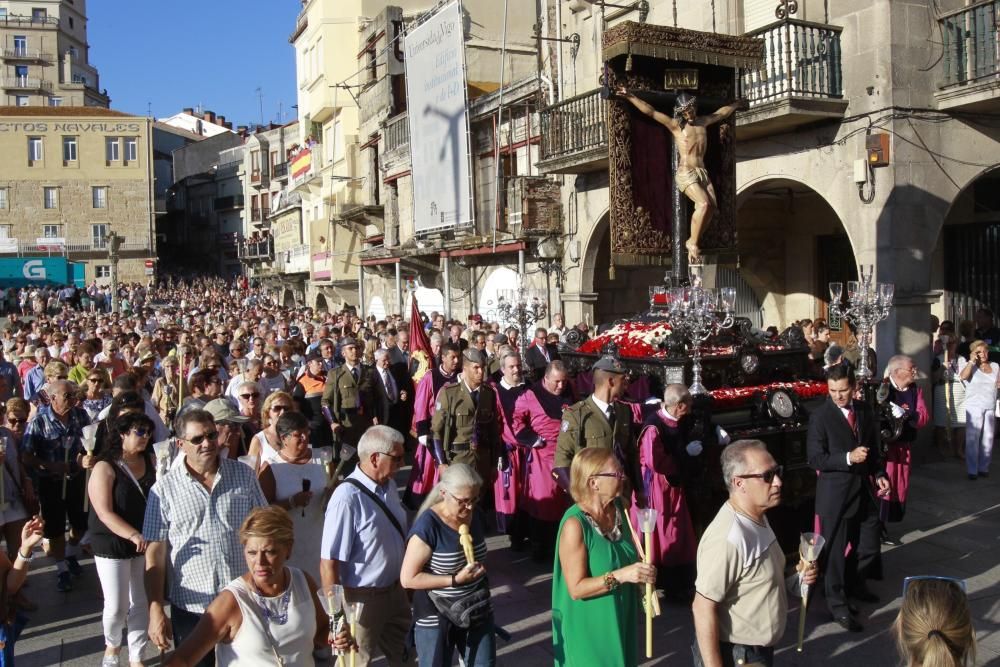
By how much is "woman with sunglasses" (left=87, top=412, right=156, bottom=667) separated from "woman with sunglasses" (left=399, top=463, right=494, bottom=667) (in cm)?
163

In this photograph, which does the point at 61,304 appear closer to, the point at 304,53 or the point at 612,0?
the point at 304,53

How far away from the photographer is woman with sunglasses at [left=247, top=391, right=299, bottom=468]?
17.0 ft

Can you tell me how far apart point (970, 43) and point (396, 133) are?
18321 mm

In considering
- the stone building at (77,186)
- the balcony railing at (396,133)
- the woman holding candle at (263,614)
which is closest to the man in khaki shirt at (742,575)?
the woman holding candle at (263,614)

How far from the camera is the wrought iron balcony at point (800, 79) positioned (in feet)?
36.7

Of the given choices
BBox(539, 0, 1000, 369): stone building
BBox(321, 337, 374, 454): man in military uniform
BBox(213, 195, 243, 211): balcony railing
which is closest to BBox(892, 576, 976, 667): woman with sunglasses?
BBox(321, 337, 374, 454): man in military uniform

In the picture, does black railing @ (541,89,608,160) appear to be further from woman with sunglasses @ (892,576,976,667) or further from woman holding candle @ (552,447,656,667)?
woman with sunglasses @ (892,576,976,667)

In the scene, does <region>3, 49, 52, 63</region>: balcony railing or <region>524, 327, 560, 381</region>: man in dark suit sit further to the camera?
<region>3, 49, 52, 63</region>: balcony railing

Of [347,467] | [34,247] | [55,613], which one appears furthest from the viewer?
[34,247]

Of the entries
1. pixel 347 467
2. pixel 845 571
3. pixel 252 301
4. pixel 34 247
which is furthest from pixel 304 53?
pixel 845 571

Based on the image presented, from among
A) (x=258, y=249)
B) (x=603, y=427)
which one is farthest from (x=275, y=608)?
(x=258, y=249)

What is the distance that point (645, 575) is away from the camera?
11.5 feet

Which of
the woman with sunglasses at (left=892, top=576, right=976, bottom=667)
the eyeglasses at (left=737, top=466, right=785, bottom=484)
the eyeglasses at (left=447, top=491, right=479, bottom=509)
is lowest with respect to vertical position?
the woman with sunglasses at (left=892, top=576, right=976, bottom=667)

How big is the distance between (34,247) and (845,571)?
190 ft
